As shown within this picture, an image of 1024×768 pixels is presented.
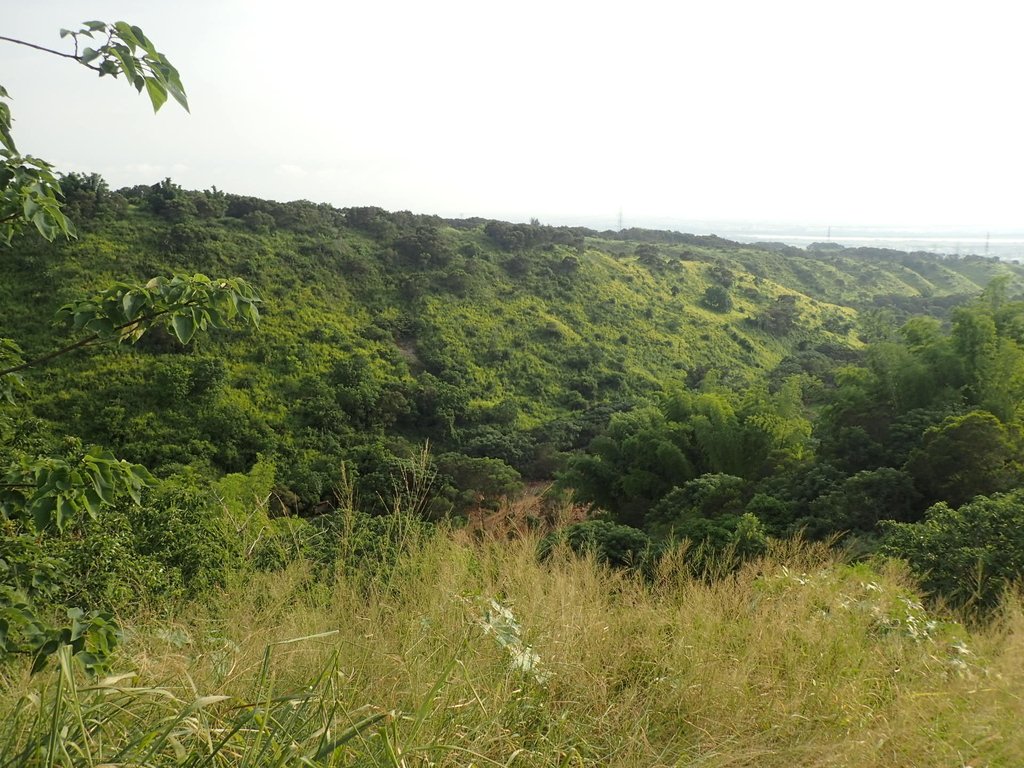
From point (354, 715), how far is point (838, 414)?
13.3 meters

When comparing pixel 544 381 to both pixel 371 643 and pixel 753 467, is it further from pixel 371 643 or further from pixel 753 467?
pixel 371 643

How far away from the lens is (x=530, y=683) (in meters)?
2.01

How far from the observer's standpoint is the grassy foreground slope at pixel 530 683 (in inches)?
55.7

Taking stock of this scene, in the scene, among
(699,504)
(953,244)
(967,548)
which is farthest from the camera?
(953,244)

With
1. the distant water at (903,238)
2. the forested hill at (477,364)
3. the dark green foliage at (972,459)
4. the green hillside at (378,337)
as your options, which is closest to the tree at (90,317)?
the forested hill at (477,364)

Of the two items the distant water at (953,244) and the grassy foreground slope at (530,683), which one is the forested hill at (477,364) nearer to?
the grassy foreground slope at (530,683)

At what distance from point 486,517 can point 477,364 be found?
39.7 ft

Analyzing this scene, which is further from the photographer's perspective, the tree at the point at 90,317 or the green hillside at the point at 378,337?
the green hillside at the point at 378,337

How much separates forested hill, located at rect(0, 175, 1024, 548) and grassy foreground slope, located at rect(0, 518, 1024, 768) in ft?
8.93

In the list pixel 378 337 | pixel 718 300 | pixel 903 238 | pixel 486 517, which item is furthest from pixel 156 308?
pixel 903 238

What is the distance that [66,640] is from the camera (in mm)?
1562

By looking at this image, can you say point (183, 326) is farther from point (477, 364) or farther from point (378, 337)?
point (477, 364)

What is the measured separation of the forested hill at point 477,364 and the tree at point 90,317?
134 inches

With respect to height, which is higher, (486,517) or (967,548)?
(967,548)
